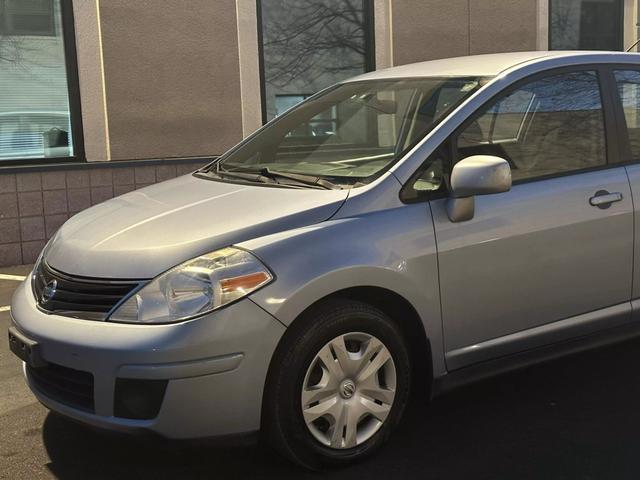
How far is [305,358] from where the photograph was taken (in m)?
2.83

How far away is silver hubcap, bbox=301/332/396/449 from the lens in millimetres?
2896

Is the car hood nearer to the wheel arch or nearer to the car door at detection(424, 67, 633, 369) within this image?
the wheel arch

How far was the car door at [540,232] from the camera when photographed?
324cm

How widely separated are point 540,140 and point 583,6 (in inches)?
331

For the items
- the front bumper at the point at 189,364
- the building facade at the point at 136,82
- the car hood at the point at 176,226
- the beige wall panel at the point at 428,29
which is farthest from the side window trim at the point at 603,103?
the beige wall panel at the point at 428,29

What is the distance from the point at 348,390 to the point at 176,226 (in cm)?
93

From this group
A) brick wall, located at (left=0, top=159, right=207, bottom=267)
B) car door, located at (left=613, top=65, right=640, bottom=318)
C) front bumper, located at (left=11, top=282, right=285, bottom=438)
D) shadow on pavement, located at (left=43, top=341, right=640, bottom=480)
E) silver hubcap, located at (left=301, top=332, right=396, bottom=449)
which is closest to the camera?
front bumper, located at (left=11, top=282, right=285, bottom=438)

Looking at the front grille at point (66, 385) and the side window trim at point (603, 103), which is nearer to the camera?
the front grille at point (66, 385)

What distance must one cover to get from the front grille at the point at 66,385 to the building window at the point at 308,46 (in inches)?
252

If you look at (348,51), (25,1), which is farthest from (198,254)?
(348,51)

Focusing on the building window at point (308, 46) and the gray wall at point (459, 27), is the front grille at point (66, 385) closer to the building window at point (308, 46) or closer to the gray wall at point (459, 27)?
the building window at point (308, 46)

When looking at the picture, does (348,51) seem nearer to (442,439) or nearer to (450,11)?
(450,11)

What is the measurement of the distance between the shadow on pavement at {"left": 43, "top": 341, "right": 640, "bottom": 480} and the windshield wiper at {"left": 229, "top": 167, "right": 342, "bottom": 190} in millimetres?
1126

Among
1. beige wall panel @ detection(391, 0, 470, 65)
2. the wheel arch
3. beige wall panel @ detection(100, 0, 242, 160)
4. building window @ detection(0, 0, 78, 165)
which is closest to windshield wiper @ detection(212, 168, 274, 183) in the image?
the wheel arch
